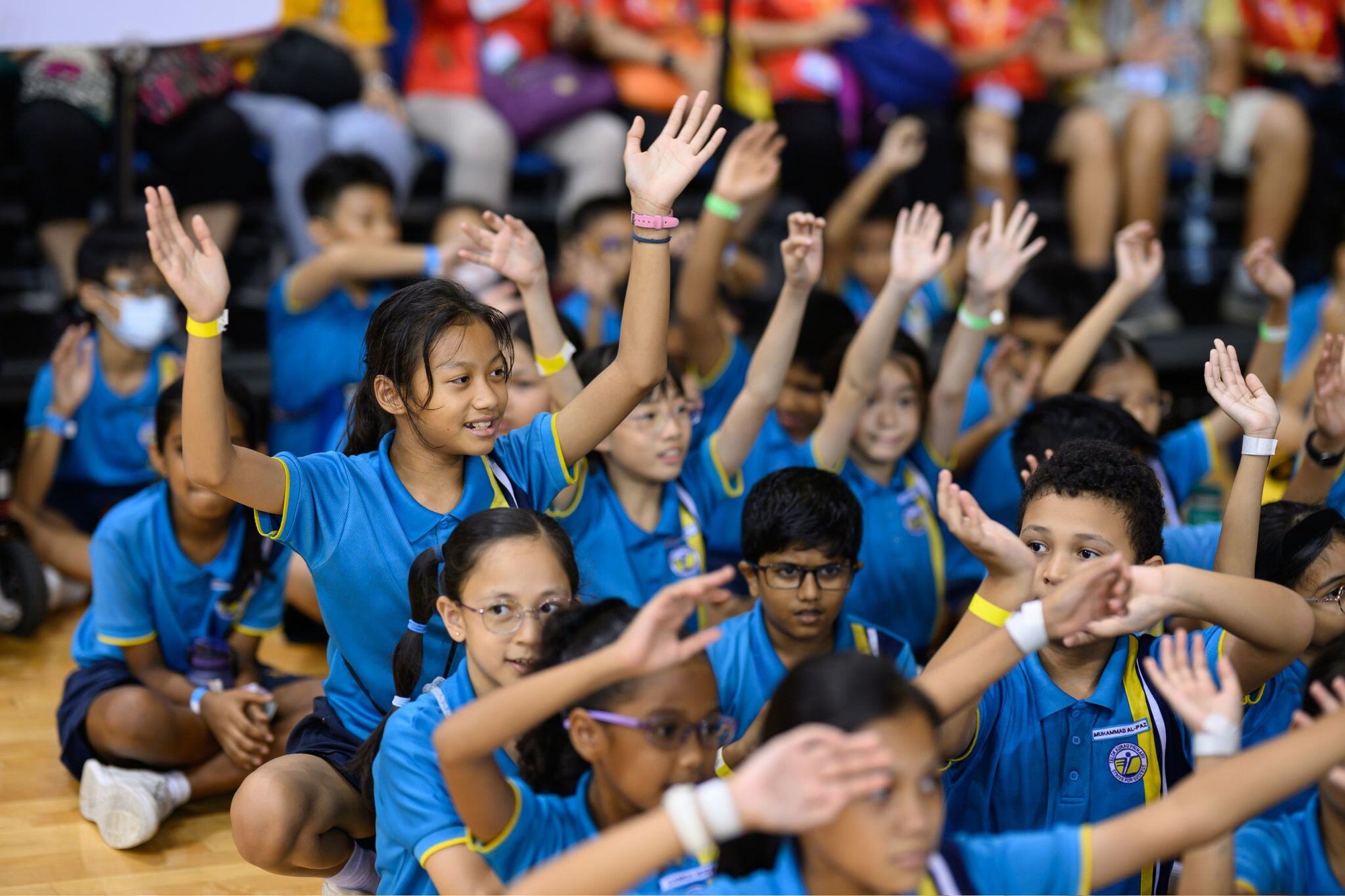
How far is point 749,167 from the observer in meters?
2.92

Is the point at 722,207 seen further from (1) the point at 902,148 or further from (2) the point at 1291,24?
(2) the point at 1291,24

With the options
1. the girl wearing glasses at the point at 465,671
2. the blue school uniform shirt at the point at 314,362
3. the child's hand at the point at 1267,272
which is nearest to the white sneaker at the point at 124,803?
the girl wearing glasses at the point at 465,671

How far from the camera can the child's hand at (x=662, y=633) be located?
1.47 m

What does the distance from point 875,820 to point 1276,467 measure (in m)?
2.65

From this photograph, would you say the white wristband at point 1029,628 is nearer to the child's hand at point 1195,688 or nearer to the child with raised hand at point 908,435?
the child's hand at point 1195,688

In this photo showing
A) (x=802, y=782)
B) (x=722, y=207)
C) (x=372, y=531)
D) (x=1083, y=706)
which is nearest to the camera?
→ (x=802, y=782)

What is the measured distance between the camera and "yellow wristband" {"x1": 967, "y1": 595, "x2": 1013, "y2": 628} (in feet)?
5.67

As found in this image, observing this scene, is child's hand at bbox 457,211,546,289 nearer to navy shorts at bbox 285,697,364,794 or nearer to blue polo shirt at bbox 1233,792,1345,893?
navy shorts at bbox 285,697,364,794

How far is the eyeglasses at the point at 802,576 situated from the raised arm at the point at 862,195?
1742mm

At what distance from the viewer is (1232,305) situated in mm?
4938

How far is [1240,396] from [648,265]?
92cm

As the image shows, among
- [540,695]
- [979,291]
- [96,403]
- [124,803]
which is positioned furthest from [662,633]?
[96,403]

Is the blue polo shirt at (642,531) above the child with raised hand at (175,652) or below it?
above

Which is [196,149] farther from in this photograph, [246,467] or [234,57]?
[246,467]
